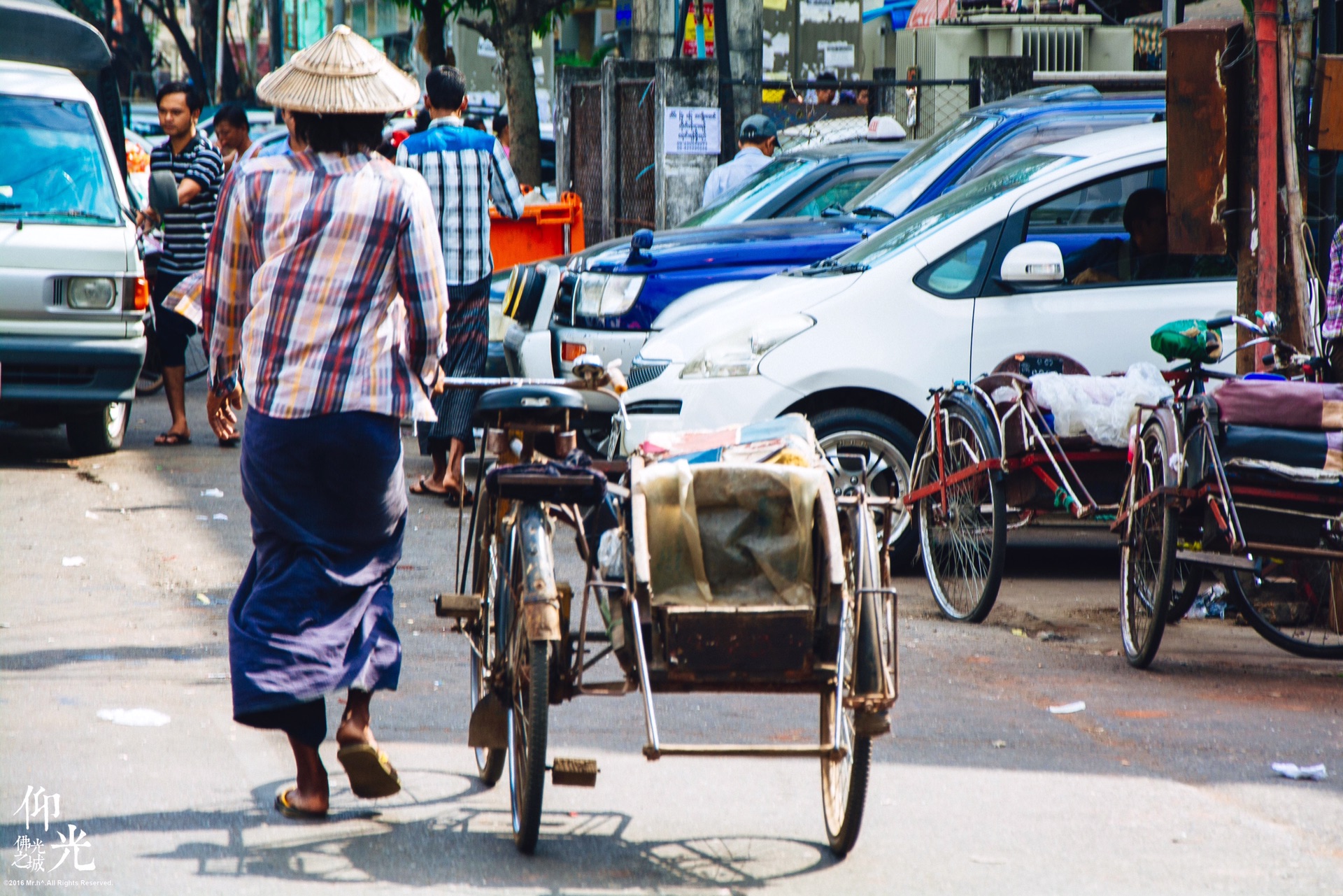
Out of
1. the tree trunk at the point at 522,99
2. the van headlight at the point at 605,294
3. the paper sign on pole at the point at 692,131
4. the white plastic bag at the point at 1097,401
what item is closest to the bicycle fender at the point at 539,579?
the white plastic bag at the point at 1097,401

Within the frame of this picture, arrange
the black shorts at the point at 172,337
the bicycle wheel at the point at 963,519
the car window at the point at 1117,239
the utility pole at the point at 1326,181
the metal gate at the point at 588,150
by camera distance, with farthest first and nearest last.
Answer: the metal gate at the point at 588,150
the black shorts at the point at 172,337
the car window at the point at 1117,239
the utility pole at the point at 1326,181
the bicycle wheel at the point at 963,519

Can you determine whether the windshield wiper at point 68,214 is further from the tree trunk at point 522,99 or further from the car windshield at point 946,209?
the tree trunk at point 522,99

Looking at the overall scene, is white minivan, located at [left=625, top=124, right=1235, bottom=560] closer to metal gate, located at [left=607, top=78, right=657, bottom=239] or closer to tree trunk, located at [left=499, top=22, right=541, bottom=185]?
metal gate, located at [left=607, top=78, right=657, bottom=239]

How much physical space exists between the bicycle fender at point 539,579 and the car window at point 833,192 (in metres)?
7.18

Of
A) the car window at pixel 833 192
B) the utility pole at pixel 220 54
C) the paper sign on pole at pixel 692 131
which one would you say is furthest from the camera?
the utility pole at pixel 220 54

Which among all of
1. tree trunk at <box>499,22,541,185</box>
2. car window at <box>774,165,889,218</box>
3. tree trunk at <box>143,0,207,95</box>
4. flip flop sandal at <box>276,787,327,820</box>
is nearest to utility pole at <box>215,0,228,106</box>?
tree trunk at <box>143,0,207,95</box>

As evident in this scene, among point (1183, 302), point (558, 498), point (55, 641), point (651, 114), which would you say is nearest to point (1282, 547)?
point (1183, 302)

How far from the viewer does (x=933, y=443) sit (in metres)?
6.81

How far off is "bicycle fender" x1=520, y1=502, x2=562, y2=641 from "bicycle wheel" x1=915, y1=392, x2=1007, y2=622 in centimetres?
281

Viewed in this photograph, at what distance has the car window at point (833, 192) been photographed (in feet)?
36.4

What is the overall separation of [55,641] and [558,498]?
2.77m

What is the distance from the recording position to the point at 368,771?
415 cm

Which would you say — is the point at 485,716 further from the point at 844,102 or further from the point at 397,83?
the point at 844,102

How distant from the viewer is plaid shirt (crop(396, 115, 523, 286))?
8.36 meters
